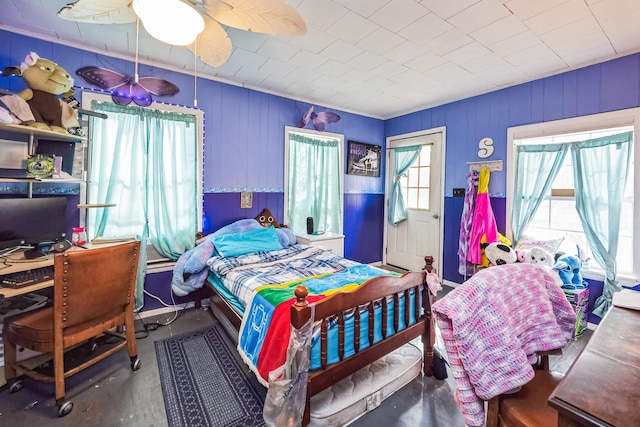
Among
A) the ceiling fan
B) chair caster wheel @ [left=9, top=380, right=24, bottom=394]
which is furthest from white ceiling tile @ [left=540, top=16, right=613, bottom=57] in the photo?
chair caster wheel @ [left=9, top=380, right=24, bottom=394]

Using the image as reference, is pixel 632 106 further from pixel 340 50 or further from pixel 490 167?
pixel 340 50

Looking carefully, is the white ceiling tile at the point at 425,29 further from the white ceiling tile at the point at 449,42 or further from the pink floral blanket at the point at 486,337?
the pink floral blanket at the point at 486,337

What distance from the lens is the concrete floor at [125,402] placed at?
5.03 ft

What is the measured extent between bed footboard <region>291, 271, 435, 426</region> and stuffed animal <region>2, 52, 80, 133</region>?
229cm

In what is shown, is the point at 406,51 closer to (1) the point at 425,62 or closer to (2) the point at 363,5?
(1) the point at 425,62

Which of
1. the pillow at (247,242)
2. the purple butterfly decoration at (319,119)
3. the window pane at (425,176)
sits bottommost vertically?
the pillow at (247,242)

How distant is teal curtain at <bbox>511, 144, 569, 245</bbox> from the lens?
283 centimetres

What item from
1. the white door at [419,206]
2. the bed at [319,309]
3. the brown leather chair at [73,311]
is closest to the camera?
the bed at [319,309]

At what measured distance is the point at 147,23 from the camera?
1.29 m

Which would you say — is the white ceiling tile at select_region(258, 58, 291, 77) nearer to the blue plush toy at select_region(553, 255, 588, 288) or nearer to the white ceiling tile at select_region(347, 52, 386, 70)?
the white ceiling tile at select_region(347, 52, 386, 70)

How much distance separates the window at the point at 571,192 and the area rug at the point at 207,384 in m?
3.05

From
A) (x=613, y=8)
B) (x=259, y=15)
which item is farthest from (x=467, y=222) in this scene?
(x=259, y=15)

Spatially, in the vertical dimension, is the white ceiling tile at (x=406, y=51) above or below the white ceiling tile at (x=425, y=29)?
above

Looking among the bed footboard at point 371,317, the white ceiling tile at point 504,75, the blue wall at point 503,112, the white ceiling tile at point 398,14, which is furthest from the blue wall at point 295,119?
the bed footboard at point 371,317
